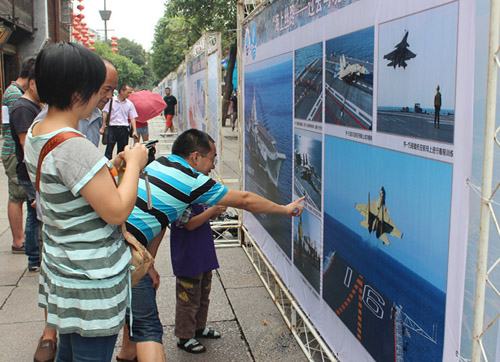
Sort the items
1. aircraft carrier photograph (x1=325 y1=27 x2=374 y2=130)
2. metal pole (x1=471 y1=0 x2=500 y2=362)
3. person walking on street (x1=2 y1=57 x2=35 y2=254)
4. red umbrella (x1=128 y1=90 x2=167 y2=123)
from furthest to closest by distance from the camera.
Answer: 1. red umbrella (x1=128 y1=90 x2=167 y2=123)
2. person walking on street (x1=2 y1=57 x2=35 y2=254)
3. aircraft carrier photograph (x1=325 y1=27 x2=374 y2=130)
4. metal pole (x1=471 y1=0 x2=500 y2=362)

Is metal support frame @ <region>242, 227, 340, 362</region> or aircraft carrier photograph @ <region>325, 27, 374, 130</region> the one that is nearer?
aircraft carrier photograph @ <region>325, 27, 374, 130</region>

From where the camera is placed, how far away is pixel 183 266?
3.29m

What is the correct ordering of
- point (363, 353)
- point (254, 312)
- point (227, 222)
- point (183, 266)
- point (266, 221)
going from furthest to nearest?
point (227, 222) < point (266, 221) < point (254, 312) < point (183, 266) < point (363, 353)

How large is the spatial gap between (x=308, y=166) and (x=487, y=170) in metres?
1.74

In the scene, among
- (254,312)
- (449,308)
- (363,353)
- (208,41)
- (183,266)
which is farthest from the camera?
(208,41)

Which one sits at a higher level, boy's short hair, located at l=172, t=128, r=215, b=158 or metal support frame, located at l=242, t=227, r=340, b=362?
boy's short hair, located at l=172, t=128, r=215, b=158

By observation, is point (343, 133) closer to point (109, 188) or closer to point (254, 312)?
point (109, 188)

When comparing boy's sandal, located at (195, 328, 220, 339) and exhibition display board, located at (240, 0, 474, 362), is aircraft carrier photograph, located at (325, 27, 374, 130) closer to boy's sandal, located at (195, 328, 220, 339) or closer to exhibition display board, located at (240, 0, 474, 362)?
exhibition display board, located at (240, 0, 474, 362)

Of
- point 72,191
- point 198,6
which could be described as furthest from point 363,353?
point 198,6

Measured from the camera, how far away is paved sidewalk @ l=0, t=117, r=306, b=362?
11.3ft

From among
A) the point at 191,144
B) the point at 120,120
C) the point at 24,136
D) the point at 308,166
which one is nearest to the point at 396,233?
the point at 308,166

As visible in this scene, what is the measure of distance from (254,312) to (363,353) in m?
1.72

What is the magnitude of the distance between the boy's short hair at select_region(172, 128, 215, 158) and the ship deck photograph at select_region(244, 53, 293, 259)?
0.68m

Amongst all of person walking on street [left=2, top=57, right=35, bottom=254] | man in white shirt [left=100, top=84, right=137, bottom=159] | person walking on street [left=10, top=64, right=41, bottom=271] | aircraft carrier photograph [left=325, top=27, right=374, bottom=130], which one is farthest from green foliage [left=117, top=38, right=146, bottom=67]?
aircraft carrier photograph [left=325, top=27, right=374, bottom=130]
